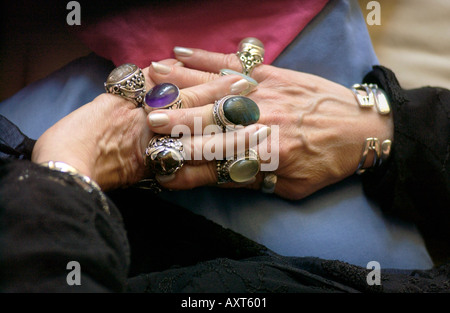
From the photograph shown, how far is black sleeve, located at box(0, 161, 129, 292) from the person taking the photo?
1.34ft

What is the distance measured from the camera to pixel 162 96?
0.70 meters

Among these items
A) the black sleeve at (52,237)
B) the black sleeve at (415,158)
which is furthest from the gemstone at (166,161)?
the black sleeve at (415,158)

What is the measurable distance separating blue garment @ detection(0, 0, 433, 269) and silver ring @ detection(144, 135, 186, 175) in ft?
0.42

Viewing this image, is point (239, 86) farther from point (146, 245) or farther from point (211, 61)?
point (146, 245)

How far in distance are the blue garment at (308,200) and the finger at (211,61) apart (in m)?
0.12

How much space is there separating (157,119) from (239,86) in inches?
7.9

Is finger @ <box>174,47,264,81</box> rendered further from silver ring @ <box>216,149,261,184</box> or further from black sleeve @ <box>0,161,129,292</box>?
black sleeve @ <box>0,161,129,292</box>

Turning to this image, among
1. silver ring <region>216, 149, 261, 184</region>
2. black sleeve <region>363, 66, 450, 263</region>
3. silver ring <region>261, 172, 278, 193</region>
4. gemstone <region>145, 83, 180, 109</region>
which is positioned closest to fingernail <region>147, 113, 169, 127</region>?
gemstone <region>145, 83, 180, 109</region>

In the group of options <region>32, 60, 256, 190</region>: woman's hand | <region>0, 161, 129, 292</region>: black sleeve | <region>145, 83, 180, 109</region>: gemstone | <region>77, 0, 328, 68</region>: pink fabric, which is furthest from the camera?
<region>77, 0, 328, 68</region>: pink fabric

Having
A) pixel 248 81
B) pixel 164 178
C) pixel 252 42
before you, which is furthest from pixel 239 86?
pixel 164 178

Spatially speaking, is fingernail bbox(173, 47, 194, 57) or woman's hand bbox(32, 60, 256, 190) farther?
fingernail bbox(173, 47, 194, 57)

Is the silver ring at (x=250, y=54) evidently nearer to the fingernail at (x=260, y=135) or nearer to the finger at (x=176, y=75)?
the finger at (x=176, y=75)

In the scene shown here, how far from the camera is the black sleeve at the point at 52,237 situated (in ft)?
1.34

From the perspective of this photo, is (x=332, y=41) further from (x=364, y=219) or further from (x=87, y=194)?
(x=87, y=194)
